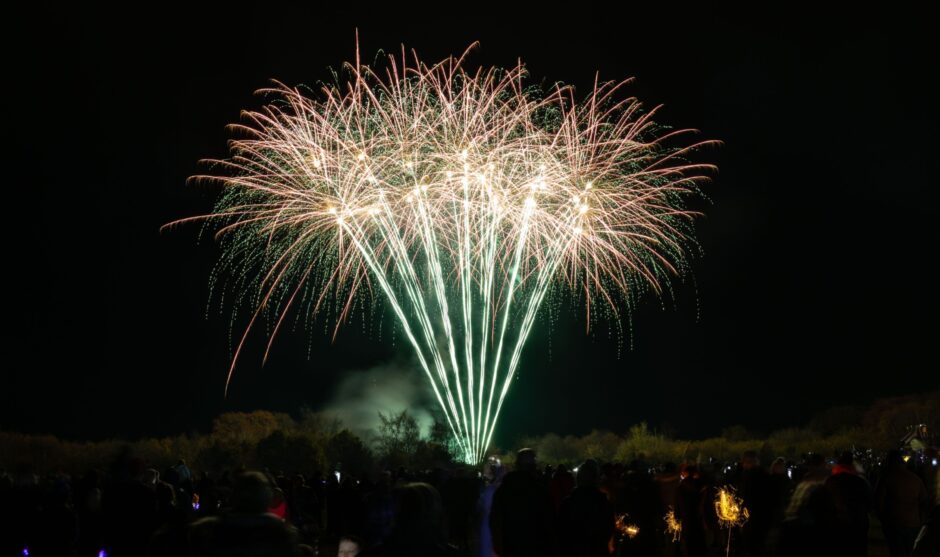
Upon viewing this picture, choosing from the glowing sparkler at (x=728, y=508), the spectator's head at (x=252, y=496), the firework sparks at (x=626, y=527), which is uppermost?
the spectator's head at (x=252, y=496)

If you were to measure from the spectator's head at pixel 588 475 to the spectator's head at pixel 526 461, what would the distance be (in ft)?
1.40

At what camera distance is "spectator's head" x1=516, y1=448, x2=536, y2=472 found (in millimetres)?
8195

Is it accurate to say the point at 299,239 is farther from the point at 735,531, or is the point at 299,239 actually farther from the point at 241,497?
the point at 241,497

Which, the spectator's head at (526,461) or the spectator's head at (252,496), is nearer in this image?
the spectator's head at (252,496)

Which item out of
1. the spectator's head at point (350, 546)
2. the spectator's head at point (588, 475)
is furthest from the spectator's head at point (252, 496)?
the spectator's head at point (588, 475)

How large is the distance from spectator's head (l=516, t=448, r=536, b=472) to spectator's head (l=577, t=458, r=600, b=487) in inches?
16.8

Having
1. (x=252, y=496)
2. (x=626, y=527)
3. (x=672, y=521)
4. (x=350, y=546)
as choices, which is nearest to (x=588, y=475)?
(x=350, y=546)

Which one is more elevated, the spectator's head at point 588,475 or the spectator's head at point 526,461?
the spectator's head at point 526,461

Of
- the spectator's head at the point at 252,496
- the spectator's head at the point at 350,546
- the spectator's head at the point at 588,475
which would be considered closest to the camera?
the spectator's head at the point at 252,496

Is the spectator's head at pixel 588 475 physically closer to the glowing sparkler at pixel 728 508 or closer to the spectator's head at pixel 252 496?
the spectator's head at pixel 252 496

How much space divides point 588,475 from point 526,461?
574mm

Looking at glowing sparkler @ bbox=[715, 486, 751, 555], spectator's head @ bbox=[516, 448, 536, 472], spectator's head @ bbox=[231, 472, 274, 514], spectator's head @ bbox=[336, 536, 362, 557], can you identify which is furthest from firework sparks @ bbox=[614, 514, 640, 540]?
spectator's head @ bbox=[231, 472, 274, 514]

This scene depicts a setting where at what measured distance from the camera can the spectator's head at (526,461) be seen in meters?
8.20

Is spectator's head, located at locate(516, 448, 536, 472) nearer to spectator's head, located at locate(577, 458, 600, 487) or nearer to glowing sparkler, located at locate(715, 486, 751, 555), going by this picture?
spectator's head, located at locate(577, 458, 600, 487)
